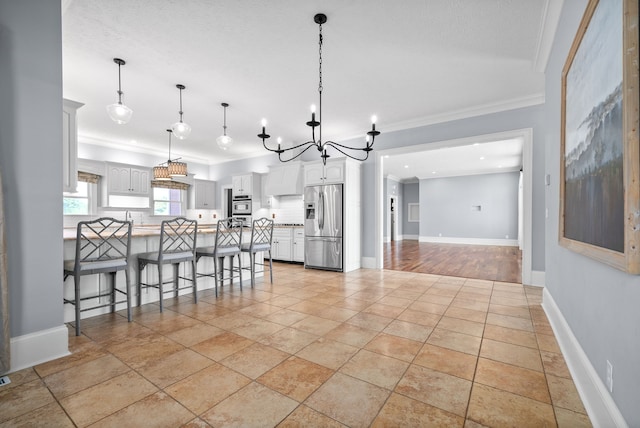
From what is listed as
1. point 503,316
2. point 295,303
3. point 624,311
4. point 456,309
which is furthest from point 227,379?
point 503,316

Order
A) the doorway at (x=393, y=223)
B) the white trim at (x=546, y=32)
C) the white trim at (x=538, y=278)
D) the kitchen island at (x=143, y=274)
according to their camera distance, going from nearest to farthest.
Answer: the white trim at (x=546, y=32), the kitchen island at (x=143, y=274), the white trim at (x=538, y=278), the doorway at (x=393, y=223)

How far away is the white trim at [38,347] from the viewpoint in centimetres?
200

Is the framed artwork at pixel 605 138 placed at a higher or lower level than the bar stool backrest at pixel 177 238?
higher

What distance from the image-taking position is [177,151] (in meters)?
7.86

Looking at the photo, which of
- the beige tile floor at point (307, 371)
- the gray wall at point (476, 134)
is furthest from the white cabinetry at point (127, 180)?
the gray wall at point (476, 134)

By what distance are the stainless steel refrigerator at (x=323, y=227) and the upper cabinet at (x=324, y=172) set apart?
0.37 feet

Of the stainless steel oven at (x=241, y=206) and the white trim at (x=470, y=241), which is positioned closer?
the stainless steel oven at (x=241, y=206)

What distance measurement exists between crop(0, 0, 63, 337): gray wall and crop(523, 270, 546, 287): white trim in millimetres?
5543

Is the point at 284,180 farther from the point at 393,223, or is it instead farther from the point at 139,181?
the point at 393,223

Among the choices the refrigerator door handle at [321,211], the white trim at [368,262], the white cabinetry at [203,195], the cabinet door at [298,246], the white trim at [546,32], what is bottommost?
the white trim at [368,262]

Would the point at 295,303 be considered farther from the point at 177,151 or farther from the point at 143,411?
the point at 177,151

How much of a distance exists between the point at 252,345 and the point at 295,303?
1176 millimetres

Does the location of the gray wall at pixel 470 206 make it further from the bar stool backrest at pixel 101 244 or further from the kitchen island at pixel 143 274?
the bar stool backrest at pixel 101 244

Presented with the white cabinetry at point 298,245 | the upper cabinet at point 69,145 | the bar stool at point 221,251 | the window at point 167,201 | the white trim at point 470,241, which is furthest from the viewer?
the white trim at point 470,241
